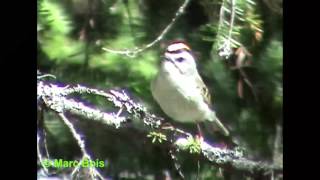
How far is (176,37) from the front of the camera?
1255 millimetres

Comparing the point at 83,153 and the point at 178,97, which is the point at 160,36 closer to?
the point at 178,97

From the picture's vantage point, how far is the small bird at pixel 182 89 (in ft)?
4.08

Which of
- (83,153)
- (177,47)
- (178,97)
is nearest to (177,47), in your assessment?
(177,47)

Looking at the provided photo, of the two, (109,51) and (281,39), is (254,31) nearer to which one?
(281,39)

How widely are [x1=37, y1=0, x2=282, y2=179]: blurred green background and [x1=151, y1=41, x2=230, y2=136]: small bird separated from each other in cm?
2

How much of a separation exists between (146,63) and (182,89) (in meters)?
0.09

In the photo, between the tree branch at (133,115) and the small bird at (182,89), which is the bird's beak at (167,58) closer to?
the small bird at (182,89)

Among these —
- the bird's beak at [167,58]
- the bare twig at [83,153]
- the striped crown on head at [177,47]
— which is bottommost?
the bare twig at [83,153]

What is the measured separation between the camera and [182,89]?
49.3 inches

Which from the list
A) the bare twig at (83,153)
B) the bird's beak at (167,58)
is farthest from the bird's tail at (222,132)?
the bare twig at (83,153)

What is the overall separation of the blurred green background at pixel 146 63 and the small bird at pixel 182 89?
0.05ft

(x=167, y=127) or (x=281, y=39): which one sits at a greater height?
(x=281, y=39)
